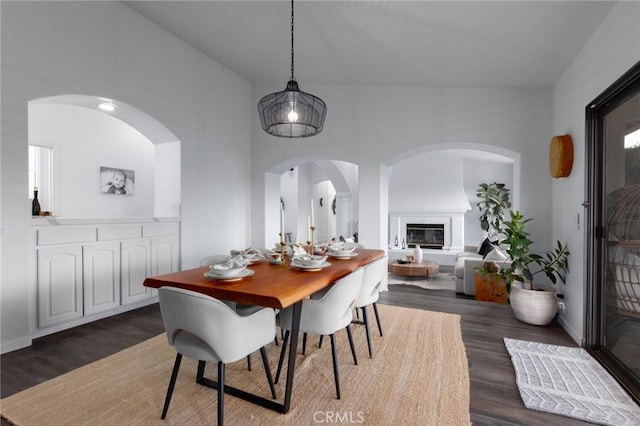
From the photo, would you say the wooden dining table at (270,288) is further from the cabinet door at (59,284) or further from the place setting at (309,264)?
the cabinet door at (59,284)

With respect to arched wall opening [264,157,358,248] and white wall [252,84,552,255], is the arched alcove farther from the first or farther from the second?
arched wall opening [264,157,358,248]

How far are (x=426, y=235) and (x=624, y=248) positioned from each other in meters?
6.09

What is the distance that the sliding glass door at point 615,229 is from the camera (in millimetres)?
2129

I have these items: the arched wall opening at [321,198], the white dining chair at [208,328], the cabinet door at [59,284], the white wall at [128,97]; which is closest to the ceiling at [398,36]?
the white wall at [128,97]

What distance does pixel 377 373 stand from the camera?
2.25 meters

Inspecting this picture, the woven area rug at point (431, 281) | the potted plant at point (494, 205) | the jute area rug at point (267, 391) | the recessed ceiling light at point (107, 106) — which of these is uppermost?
the recessed ceiling light at point (107, 106)

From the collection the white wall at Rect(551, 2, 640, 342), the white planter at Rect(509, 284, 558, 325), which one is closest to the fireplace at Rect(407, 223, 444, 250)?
the white wall at Rect(551, 2, 640, 342)

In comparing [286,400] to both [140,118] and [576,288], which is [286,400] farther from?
[140,118]

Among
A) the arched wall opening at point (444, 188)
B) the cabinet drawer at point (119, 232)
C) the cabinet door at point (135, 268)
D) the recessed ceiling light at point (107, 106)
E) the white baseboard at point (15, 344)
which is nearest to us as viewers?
the white baseboard at point (15, 344)

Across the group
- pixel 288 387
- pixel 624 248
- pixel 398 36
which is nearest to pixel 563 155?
pixel 624 248

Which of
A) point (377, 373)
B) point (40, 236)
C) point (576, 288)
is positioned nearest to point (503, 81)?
point (576, 288)

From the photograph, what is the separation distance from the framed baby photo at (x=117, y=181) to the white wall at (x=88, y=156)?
0.06m

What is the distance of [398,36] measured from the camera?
330 cm

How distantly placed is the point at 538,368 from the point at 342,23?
341cm
